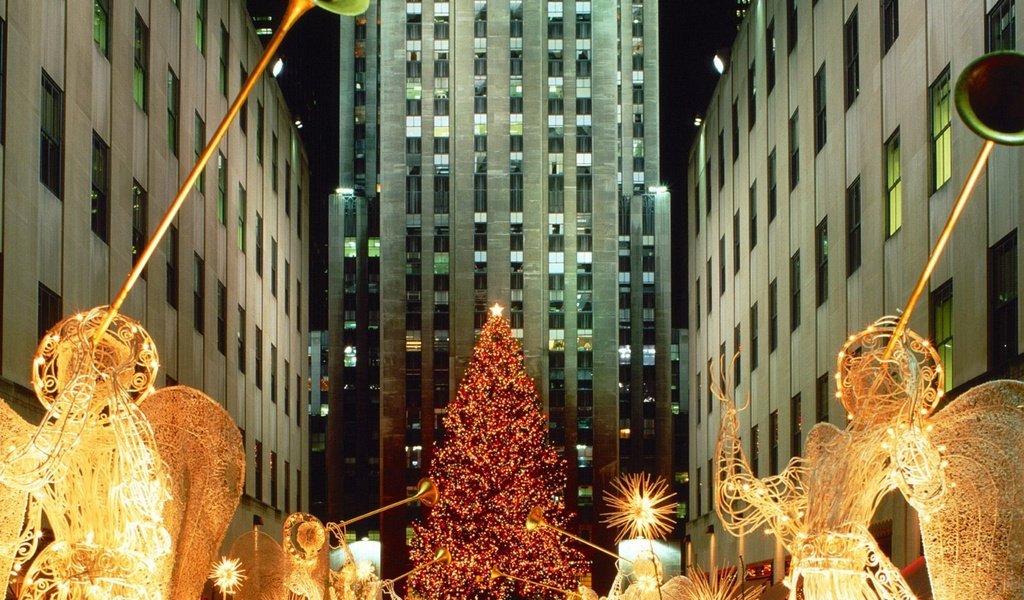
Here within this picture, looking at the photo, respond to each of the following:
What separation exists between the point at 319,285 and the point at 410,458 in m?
27.5

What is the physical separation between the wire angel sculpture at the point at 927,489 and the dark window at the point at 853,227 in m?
23.9

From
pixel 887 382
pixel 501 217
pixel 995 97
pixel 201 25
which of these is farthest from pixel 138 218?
pixel 501 217

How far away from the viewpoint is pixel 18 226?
83.9 feet

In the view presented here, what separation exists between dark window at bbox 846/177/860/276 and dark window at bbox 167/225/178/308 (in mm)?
18067

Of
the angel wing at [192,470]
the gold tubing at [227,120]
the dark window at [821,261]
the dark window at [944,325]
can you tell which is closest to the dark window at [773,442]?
the dark window at [821,261]

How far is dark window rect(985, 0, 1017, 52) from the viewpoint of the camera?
78.3 feet

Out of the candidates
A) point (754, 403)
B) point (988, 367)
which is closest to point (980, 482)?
point (988, 367)

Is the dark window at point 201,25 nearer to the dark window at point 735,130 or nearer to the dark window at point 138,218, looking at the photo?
the dark window at point 138,218

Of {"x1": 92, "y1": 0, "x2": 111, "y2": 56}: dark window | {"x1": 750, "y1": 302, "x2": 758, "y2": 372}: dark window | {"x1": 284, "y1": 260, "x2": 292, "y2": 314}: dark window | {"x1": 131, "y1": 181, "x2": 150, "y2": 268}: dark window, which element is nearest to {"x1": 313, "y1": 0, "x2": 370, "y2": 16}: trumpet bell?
{"x1": 92, "y1": 0, "x2": 111, "y2": 56}: dark window

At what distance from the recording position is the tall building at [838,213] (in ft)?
83.3

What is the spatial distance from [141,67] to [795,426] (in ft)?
68.8

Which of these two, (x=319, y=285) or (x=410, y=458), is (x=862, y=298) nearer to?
(x=410, y=458)

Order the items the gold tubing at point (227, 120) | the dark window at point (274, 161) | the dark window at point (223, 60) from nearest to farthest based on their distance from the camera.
A: the gold tubing at point (227, 120) < the dark window at point (223, 60) < the dark window at point (274, 161)

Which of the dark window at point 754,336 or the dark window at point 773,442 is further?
the dark window at point 754,336
